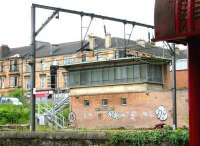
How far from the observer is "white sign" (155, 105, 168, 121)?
154ft

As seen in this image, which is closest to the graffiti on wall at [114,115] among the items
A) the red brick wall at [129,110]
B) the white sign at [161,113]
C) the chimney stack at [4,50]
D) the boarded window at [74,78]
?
the red brick wall at [129,110]

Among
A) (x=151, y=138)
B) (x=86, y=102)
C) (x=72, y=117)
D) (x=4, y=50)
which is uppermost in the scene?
(x=4, y=50)

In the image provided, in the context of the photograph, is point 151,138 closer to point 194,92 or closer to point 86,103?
point 194,92

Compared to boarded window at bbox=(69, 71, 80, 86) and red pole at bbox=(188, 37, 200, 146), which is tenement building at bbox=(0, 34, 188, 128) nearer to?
boarded window at bbox=(69, 71, 80, 86)

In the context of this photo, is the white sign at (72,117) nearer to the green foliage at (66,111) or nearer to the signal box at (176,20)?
the green foliage at (66,111)

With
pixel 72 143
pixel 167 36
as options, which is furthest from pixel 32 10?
pixel 167 36

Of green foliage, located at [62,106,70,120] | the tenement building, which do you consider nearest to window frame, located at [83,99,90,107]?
the tenement building

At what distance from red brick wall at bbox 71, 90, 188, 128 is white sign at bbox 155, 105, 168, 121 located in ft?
1.09

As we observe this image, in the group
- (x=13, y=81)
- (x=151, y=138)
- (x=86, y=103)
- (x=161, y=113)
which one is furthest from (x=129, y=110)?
(x=13, y=81)

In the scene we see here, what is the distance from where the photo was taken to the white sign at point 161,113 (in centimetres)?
4688

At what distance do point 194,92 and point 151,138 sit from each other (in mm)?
7315

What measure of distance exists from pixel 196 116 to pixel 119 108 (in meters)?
46.2

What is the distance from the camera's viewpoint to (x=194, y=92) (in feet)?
17.1

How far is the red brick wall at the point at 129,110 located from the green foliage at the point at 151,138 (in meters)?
32.4
